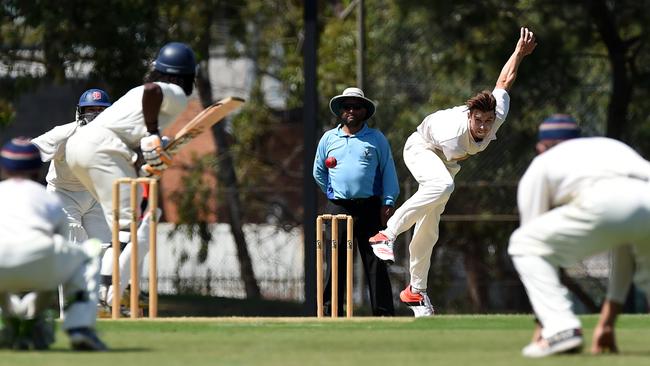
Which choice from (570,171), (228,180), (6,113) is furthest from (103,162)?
(228,180)

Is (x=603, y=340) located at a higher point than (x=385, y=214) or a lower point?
lower

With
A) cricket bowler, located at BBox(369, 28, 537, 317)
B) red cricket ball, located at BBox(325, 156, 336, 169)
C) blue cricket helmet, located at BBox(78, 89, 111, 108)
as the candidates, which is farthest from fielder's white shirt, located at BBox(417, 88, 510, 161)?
blue cricket helmet, located at BBox(78, 89, 111, 108)

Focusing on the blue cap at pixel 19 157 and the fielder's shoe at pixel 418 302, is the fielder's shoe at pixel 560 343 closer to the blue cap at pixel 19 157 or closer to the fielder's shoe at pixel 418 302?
the blue cap at pixel 19 157

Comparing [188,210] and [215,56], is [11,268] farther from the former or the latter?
[215,56]

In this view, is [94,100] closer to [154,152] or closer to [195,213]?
[154,152]

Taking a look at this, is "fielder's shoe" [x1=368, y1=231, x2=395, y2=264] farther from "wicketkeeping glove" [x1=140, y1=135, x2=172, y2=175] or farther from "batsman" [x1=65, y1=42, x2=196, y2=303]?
"wicketkeeping glove" [x1=140, y1=135, x2=172, y2=175]

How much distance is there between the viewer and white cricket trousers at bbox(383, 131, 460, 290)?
11.6 m

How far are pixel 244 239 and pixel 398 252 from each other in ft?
8.18

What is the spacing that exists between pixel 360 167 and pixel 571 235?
15.3 ft

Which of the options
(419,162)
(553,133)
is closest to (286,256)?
(419,162)

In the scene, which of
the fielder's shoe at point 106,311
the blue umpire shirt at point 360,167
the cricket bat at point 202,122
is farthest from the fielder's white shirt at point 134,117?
the blue umpire shirt at point 360,167

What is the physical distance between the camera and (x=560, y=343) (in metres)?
7.57

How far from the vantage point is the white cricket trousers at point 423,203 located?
38.0 feet

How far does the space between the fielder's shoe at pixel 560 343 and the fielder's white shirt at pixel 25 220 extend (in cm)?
239
